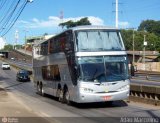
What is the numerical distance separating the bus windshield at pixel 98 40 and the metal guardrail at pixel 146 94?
2724 millimetres

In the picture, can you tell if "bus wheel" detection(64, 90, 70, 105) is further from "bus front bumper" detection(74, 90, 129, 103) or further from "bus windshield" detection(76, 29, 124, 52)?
"bus windshield" detection(76, 29, 124, 52)

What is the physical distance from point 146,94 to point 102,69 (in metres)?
3.85

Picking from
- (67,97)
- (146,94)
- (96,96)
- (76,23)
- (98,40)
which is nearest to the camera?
(96,96)

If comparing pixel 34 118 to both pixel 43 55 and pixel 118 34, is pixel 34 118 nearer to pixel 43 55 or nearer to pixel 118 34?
pixel 118 34

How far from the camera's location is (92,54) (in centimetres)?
2136

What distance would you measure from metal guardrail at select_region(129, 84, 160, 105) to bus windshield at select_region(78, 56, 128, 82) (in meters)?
1.99

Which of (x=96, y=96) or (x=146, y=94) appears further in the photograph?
(x=146, y=94)

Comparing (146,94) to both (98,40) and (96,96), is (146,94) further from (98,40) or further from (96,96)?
(98,40)

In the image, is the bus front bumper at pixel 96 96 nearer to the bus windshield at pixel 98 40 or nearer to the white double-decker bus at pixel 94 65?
the white double-decker bus at pixel 94 65

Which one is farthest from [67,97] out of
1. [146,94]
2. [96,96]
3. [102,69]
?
[146,94]

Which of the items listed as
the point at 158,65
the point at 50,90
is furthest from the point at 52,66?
the point at 158,65

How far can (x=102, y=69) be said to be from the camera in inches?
832

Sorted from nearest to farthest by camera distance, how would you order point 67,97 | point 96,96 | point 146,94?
point 96,96 < point 146,94 < point 67,97

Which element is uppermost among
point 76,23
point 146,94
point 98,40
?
point 76,23
